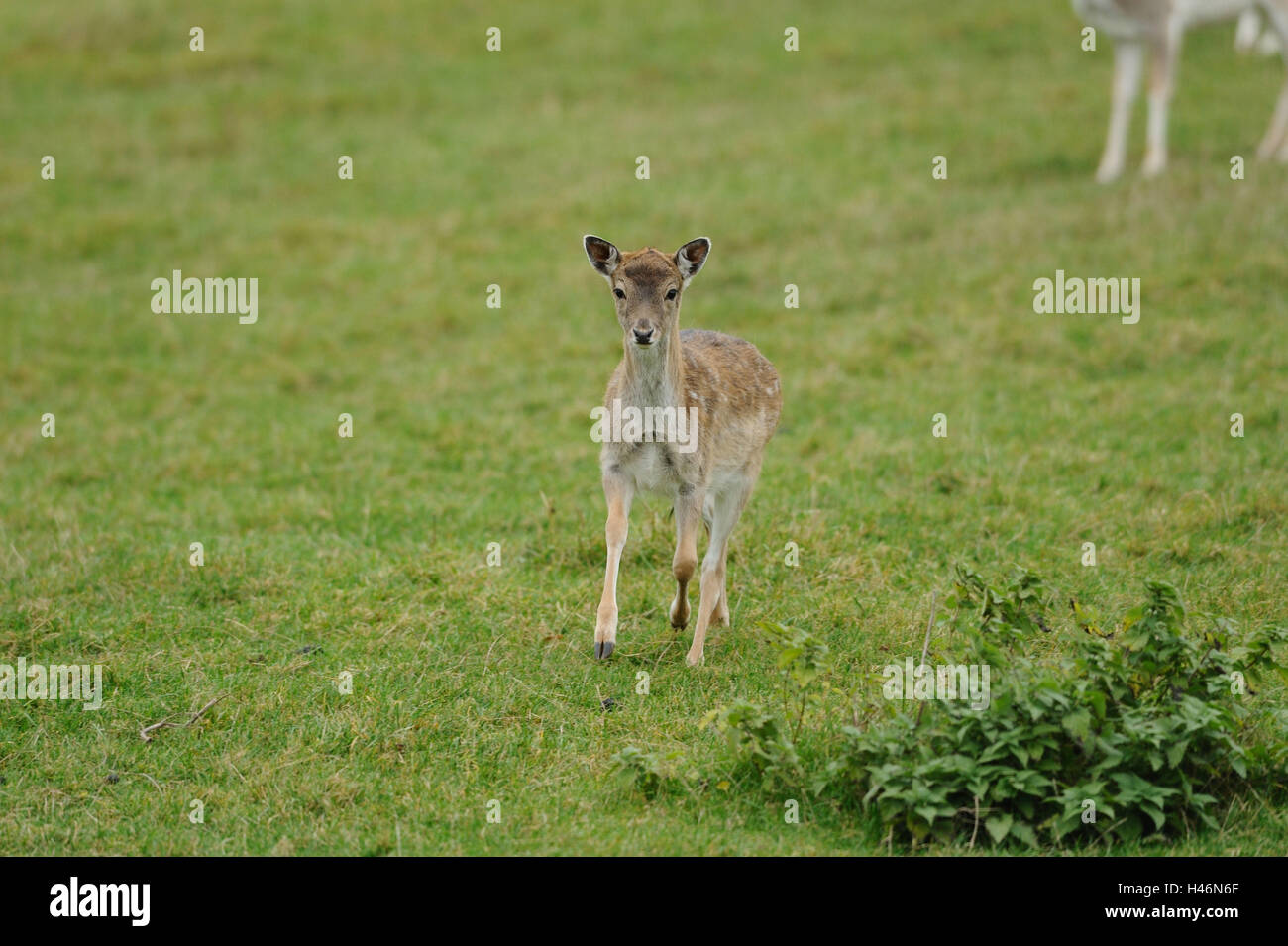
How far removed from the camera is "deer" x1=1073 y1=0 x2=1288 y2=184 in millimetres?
18469

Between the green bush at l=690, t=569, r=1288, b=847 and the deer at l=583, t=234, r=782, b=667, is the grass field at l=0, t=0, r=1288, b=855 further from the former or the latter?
the deer at l=583, t=234, r=782, b=667

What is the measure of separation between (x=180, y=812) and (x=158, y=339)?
1043 centimetres

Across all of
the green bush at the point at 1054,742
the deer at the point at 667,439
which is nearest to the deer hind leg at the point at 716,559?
the deer at the point at 667,439

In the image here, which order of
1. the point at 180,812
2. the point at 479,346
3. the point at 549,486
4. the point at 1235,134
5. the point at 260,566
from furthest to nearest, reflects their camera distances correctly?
the point at 1235,134, the point at 479,346, the point at 549,486, the point at 260,566, the point at 180,812

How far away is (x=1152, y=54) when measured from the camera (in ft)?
62.2

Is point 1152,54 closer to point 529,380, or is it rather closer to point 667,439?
point 529,380

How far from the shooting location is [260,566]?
10.1 m

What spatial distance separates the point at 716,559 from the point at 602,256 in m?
2.00

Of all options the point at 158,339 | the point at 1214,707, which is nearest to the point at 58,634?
the point at 1214,707

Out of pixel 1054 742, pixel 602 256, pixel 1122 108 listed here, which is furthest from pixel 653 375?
pixel 1122 108

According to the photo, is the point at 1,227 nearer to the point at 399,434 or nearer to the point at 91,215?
the point at 91,215

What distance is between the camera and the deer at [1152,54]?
18.5 metres

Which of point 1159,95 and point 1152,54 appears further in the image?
point 1152,54

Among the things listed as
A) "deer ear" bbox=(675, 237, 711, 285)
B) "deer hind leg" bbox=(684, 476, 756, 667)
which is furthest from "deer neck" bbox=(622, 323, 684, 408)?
"deer hind leg" bbox=(684, 476, 756, 667)
